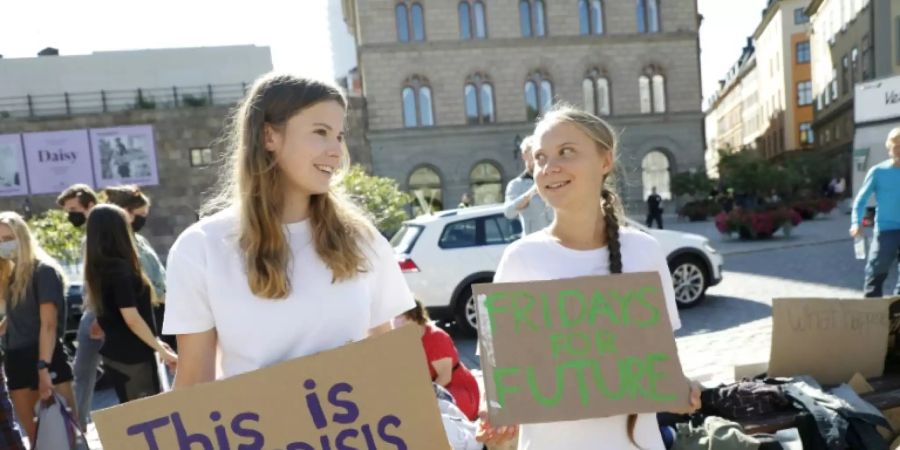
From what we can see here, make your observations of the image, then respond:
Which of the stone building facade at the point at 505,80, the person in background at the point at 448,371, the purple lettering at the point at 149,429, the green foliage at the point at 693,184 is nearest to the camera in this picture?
the purple lettering at the point at 149,429

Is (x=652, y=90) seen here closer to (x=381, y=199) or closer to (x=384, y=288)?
(x=381, y=199)

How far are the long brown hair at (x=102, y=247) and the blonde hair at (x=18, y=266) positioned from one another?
0.34 metres

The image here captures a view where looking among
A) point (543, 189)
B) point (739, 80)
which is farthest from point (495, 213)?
point (739, 80)

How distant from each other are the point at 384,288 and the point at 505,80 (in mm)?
33057

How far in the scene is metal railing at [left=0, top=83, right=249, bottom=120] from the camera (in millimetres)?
30531

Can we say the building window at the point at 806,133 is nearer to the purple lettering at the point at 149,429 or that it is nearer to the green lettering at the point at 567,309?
the green lettering at the point at 567,309

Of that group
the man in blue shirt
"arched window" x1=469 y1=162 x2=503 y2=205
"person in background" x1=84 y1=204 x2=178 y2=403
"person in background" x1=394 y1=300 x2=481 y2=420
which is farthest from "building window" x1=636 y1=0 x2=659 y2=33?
"person in background" x1=84 y1=204 x2=178 y2=403

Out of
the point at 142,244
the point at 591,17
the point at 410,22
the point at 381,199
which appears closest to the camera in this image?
the point at 142,244

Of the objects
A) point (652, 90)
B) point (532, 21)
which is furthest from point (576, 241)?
point (652, 90)

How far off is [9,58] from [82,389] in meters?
36.0

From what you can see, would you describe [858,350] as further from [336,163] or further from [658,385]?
[336,163]

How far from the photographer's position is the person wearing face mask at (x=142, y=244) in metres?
4.80

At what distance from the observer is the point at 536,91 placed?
34.3 metres

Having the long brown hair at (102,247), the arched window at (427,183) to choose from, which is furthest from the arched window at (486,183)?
the long brown hair at (102,247)
